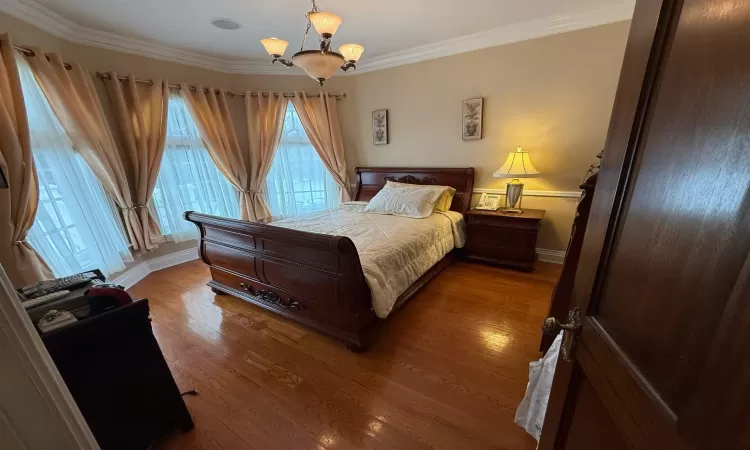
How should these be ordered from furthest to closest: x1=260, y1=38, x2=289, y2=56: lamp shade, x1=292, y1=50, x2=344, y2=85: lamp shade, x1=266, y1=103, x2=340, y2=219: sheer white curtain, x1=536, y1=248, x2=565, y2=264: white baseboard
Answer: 1. x1=266, y1=103, x2=340, y2=219: sheer white curtain
2. x1=536, y1=248, x2=565, y2=264: white baseboard
3. x1=260, y1=38, x2=289, y2=56: lamp shade
4. x1=292, y1=50, x2=344, y2=85: lamp shade

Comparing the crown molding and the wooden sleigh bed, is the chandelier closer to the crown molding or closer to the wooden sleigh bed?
the wooden sleigh bed

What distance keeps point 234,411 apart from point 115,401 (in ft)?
1.77

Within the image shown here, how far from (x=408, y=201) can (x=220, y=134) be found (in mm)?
2536

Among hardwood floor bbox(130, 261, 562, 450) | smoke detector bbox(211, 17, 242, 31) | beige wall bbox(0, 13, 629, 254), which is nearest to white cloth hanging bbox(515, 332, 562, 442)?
hardwood floor bbox(130, 261, 562, 450)

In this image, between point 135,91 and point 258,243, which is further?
point 135,91

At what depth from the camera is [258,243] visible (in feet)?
6.94

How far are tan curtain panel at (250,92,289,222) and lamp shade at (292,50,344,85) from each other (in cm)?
207

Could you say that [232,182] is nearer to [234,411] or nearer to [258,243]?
[258,243]

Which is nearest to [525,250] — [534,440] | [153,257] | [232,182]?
[534,440]

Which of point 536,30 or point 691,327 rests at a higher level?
point 536,30

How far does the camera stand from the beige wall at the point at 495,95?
100 inches

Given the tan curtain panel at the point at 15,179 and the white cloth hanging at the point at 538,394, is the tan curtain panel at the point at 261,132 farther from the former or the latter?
the white cloth hanging at the point at 538,394

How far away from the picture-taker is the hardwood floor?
1.36 meters

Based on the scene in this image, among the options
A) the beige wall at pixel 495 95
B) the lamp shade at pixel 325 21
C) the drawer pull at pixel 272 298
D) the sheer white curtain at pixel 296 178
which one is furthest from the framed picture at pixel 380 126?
the drawer pull at pixel 272 298
